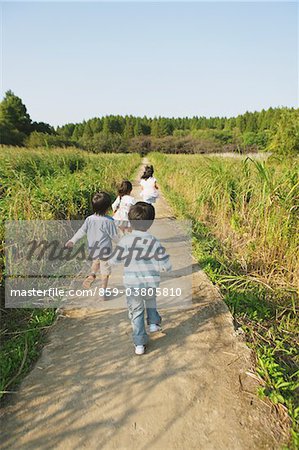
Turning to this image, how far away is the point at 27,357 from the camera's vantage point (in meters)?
2.47

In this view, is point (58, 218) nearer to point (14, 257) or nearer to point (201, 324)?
point (14, 257)

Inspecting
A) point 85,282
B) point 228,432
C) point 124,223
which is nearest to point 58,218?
point 124,223

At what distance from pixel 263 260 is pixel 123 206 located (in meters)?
2.21

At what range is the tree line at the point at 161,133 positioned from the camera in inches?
653

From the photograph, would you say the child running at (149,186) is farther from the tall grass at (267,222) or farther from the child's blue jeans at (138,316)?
the child's blue jeans at (138,316)

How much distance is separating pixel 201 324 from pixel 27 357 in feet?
5.64

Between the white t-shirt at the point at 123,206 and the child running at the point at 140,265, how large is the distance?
1705 mm

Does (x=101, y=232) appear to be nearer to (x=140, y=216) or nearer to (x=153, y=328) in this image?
(x=140, y=216)

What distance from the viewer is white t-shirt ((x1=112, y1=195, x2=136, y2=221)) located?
14.1 feet

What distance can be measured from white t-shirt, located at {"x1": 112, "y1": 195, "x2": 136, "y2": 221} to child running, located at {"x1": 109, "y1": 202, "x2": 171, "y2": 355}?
1705 millimetres

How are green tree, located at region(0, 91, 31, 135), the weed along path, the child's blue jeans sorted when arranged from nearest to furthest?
1. the weed along path
2. the child's blue jeans
3. green tree, located at region(0, 91, 31, 135)

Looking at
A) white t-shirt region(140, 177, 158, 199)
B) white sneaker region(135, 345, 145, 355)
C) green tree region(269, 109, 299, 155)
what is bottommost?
white sneaker region(135, 345, 145, 355)

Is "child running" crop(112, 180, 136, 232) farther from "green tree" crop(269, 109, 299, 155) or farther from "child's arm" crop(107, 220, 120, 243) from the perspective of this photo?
"green tree" crop(269, 109, 299, 155)

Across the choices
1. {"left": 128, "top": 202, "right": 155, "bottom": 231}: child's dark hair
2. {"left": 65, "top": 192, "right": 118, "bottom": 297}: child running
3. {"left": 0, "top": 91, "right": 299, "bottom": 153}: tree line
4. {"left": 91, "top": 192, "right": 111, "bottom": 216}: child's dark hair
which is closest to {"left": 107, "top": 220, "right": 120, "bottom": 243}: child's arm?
{"left": 65, "top": 192, "right": 118, "bottom": 297}: child running
